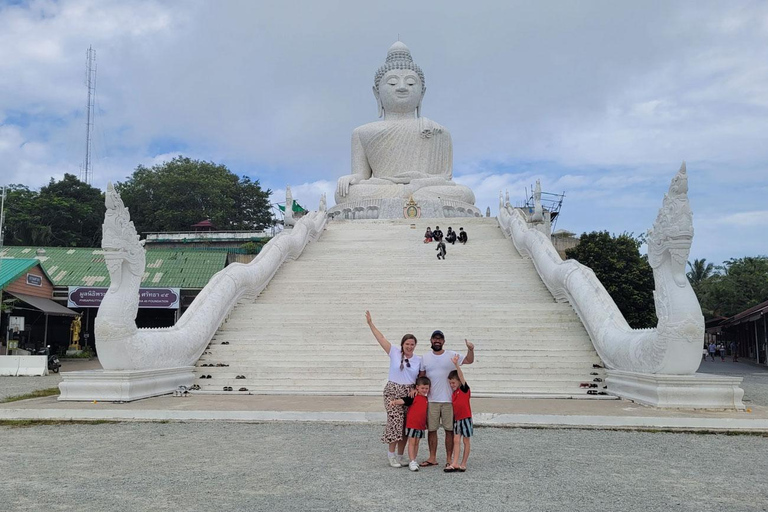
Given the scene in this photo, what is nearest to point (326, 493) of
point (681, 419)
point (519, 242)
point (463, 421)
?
point (463, 421)

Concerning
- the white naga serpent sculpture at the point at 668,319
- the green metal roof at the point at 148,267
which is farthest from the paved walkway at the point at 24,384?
the white naga serpent sculpture at the point at 668,319

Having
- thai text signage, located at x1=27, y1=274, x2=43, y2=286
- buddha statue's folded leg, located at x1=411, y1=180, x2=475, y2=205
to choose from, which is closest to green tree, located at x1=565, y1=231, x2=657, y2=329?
buddha statue's folded leg, located at x1=411, y1=180, x2=475, y2=205

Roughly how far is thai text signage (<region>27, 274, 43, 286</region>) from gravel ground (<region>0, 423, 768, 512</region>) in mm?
12626

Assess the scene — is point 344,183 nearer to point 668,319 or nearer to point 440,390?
point 668,319

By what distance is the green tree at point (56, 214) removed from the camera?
35.8m

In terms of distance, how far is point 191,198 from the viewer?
41219 mm

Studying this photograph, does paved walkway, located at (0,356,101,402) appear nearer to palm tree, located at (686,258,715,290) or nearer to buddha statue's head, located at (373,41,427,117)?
buddha statue's head, located at (373,41,427,117)

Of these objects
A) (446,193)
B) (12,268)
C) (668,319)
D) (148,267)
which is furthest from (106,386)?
(446,193)

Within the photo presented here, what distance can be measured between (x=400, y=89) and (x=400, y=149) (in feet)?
9.35

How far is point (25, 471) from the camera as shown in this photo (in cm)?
544

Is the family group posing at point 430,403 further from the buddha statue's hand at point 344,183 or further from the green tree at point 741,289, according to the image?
the green tree at point 741,289

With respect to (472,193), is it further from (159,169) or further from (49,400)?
(159,169)

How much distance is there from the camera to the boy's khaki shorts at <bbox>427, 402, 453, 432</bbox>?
17.9 ft

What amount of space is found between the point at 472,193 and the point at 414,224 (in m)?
5.02
